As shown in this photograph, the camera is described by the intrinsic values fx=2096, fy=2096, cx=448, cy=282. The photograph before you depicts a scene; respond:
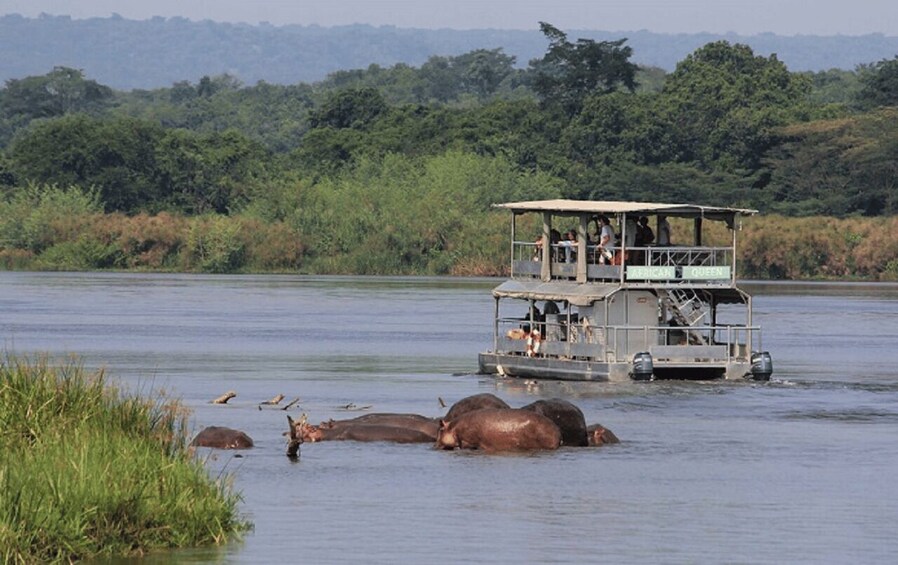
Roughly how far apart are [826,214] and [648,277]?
70387 millimetres

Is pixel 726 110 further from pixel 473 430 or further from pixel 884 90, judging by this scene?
pixel 473 430

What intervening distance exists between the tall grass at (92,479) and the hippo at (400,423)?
7825 millimetres

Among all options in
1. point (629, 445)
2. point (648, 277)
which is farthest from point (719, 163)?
point (629, 445)

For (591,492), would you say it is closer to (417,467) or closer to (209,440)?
(417,467)

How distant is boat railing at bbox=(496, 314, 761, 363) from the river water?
769 millimetres

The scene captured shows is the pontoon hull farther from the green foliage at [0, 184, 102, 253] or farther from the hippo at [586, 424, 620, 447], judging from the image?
the green foliage at [0, 184, 102, 253]

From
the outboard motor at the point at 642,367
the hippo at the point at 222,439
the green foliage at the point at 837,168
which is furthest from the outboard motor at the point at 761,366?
the green foliage at the point at 837,168

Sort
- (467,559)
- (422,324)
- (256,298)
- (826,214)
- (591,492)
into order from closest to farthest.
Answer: (467,559), (591,492), (422,324), (256,298), (826,214)

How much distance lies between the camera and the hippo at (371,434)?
30656 mm

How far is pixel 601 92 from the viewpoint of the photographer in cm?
12562

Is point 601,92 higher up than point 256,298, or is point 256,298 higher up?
point 601,92

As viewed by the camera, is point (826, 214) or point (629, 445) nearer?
point (629, 445)

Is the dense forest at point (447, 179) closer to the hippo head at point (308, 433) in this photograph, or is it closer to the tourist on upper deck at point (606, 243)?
the tourist on upper deck at point (606, 243)

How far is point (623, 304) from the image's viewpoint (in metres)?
43.0
